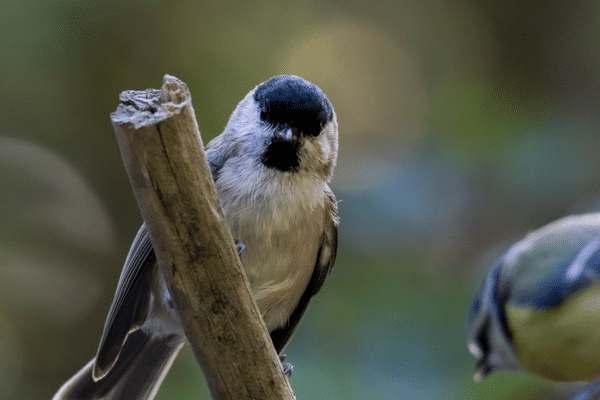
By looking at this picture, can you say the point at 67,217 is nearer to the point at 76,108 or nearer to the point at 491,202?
the point at 76,108

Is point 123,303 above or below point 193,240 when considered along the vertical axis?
below

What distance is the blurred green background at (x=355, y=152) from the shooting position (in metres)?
1.54

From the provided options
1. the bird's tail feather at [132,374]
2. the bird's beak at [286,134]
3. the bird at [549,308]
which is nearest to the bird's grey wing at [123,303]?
the bird's tail feather at [132,374]

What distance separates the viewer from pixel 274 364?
2.13 ft

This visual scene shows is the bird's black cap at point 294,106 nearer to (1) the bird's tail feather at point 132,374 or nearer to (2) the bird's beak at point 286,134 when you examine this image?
(2) the bird's beak at point 286,134

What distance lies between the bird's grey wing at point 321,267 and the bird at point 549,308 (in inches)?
11.8

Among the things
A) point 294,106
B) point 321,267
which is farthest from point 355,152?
point 294,106

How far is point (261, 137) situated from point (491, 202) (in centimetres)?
118

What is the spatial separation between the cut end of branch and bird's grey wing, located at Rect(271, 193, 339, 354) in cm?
44

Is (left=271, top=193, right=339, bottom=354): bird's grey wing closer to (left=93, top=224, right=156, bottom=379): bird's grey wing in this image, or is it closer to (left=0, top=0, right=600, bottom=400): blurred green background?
(left=93, top=224, right=156, bottom=379): bird's grey wing

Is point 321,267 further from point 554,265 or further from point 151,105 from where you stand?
point 151,105

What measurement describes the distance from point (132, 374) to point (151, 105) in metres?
0.68

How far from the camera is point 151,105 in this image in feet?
1.79

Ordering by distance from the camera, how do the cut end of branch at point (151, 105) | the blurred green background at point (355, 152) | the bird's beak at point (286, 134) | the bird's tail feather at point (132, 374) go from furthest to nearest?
the blurred green background at point (355, 152), the bird's tail feather at point (132, 374), the bird's beak at point (286, 134), the cut end of branch at point (151, 105)
